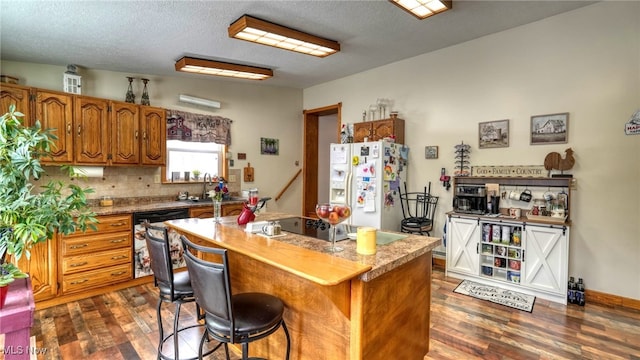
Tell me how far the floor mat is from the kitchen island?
1488 mm

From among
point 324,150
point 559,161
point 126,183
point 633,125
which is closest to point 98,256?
point 126,183

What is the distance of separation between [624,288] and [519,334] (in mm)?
1450

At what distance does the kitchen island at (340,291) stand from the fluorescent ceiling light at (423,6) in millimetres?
2083

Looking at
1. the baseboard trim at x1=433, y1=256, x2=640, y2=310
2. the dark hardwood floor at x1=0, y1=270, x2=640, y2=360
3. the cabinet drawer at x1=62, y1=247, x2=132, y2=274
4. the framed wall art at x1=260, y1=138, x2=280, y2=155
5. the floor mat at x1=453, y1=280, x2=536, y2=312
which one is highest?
the framed wall art at x1=260, y1=138, x2=280, y2=155

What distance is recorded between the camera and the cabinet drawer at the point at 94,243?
3096mm

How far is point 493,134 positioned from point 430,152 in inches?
31.7

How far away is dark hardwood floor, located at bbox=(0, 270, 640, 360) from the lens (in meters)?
2.28

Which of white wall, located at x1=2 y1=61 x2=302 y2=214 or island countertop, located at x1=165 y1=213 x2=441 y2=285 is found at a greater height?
white wall, located at x1=2 y1=61 x2=302 y2=214

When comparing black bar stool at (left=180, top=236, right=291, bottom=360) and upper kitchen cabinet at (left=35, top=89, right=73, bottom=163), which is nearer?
black bar stool at (left=180, top=236, right=291, bottom=360)

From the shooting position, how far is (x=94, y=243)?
323cm

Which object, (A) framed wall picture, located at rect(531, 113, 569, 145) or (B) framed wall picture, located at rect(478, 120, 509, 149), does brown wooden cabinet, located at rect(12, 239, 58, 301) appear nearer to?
(B) framed wall picture, located at rect(478, 120, 509, 149)

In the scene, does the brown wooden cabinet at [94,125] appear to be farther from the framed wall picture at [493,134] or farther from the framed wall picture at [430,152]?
the framed wall picture at [493,134]

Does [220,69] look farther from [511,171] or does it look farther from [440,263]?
[440,263]

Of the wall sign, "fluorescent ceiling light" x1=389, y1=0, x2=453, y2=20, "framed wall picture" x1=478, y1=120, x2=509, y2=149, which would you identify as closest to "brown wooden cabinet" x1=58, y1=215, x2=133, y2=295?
"fluorescent ceiling light" x1=389, y1=0, x2=453, y2=20
